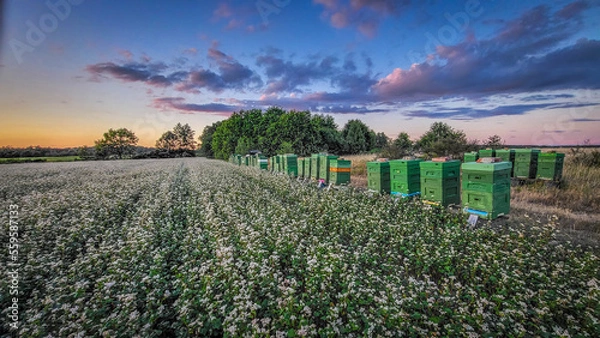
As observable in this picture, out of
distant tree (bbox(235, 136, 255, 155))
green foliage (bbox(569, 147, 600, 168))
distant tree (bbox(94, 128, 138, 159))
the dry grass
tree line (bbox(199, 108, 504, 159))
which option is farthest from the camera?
distant tree (bbox(94, 128, 138, 159))

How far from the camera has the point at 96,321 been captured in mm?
3219

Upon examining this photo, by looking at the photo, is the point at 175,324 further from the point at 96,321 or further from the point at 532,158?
the point at 532,158

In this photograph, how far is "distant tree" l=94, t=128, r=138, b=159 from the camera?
85.6 meters

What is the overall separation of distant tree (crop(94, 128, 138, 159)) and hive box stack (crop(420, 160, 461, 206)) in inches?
3956

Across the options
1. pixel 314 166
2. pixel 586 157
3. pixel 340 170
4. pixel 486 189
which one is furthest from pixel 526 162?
pixel 314 166

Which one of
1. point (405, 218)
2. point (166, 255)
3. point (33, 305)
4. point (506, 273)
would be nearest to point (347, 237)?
point (405, 218)

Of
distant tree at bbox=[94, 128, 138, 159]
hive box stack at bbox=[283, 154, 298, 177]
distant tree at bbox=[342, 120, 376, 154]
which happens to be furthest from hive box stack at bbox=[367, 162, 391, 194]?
distant tree at bbox=[94, 128, 138, 159]

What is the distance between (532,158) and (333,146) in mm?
50628

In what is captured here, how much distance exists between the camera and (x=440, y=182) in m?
8.30

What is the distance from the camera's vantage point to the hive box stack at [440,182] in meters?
8.30

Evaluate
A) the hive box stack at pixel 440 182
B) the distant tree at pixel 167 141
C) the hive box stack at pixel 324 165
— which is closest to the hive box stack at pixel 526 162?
the hive box stack at pixel 440 182

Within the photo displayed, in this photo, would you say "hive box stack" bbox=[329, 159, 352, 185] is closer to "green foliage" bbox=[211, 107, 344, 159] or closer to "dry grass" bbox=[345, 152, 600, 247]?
"dry grass" bbox=[345, 152, 600, 247]

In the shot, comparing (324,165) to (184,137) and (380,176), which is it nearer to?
(380,176)

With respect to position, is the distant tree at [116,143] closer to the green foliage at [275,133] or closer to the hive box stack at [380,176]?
the green foliage at [275,133]
